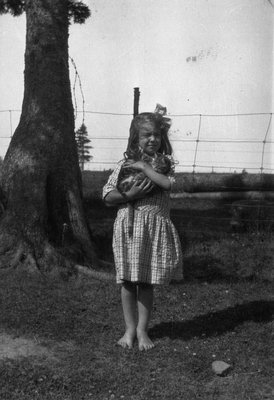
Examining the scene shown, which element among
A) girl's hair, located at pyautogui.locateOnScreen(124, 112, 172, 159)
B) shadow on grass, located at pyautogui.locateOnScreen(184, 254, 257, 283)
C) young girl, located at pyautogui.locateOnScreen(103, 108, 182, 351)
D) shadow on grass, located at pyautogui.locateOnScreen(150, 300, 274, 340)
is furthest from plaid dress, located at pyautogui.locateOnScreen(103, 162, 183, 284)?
shadow on grass, located at pyautogui.locateOnScreen(184, 254, 257, 283)

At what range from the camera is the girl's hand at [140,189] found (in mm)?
4422

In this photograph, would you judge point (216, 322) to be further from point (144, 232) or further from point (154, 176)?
point (154, 176)

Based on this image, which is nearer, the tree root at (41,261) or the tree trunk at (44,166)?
the tree root at (41,261)

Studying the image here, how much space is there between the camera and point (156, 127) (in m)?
4.50

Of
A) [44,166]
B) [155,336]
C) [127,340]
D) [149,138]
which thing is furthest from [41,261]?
[149,138]

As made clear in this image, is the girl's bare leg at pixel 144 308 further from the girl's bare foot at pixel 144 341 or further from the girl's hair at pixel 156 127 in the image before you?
the girl's hair at pixel 156 127

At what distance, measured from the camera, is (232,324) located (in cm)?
523

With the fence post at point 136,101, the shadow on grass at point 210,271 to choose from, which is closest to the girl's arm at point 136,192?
the shadow on grass at point 210,271

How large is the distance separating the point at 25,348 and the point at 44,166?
2.65 metres

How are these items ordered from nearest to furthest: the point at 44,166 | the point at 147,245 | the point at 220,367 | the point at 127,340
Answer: the point at 220,367 < the point at 147,245 < the point at 127,340 < the point at 44,166

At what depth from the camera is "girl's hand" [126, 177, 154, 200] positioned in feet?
14.5

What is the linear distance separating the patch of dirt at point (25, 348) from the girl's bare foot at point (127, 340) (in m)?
0.37

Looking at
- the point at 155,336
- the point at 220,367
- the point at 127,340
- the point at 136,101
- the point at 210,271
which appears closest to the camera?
the point at 220,367

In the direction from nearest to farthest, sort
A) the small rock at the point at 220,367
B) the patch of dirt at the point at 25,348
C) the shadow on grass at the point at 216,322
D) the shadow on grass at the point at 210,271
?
the small rock at the point at 220,367 < the patch of dirt at the point at 25,348 < the shadow on grass at the point at 216,322 < the shadow on grass at the point at 210,271
